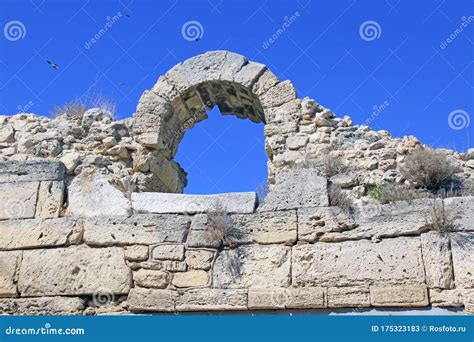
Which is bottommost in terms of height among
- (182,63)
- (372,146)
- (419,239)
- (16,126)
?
(419,239)

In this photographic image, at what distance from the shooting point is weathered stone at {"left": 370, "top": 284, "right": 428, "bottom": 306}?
5.80 m

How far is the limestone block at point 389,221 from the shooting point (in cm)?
613

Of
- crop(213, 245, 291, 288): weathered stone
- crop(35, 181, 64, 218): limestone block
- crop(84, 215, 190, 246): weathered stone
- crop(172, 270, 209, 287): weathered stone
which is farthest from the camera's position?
crop(35, 181, 64, 218): limestone block

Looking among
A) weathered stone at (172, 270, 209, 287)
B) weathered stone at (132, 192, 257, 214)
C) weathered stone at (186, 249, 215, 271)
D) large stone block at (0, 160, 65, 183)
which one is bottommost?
weathered stone at (172, 270, 209, 287)

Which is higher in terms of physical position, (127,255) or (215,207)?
(215,207)

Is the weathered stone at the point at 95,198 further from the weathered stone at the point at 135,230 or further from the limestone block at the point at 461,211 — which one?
the limestone block at the point at 461,211

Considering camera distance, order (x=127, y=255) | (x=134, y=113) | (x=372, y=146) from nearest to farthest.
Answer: (x=127, y=255), (x=372, y=146), (x=134, y=113)

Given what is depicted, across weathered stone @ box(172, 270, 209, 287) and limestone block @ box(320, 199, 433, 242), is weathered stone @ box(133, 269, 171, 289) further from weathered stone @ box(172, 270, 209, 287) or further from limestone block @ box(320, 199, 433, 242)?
limestone block @ box(320, 199, 433, 242)

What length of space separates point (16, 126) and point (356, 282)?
4682 millimetres

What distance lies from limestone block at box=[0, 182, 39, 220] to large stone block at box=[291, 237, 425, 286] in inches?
116

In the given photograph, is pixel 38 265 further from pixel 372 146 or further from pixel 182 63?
pixel 372 146

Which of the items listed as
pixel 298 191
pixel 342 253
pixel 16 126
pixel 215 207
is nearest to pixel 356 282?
pixel 342 253

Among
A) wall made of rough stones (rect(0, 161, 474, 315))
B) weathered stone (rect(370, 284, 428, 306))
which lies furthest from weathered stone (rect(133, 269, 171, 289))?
weathered stone (rect(370, 284, 428, 306))

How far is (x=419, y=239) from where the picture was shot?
6062mm
